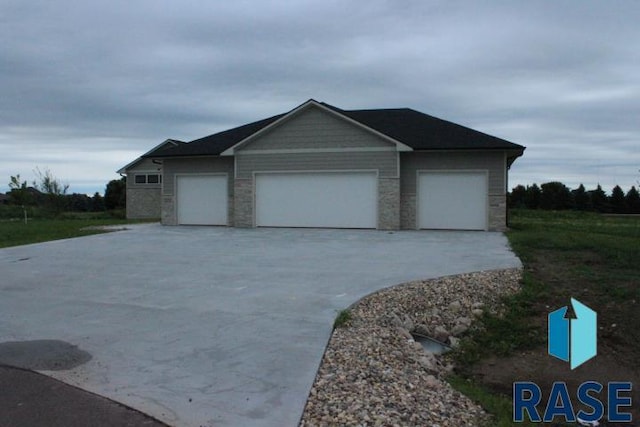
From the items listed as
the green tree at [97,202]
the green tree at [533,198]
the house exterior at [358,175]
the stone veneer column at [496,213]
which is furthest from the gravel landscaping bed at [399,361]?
the green tree at [97,202]

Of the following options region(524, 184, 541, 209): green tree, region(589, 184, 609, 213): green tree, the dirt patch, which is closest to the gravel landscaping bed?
the dirt patch

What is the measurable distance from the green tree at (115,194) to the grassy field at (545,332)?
46134mm

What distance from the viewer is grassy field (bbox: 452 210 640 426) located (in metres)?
6.39

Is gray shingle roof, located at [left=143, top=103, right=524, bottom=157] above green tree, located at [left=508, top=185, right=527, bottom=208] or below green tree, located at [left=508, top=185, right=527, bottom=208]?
above

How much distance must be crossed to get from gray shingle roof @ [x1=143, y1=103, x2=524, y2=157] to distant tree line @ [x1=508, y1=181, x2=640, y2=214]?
27.9 metres

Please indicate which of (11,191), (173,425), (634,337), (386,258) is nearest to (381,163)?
(386,258)

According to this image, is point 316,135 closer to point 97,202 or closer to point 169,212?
point 169,212

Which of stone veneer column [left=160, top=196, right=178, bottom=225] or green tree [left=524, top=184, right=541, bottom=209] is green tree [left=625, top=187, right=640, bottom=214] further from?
stone veneer column [left=160, top=196, right=178, bottom=225]

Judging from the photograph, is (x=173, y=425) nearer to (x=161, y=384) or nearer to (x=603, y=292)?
(x=161, y=384)

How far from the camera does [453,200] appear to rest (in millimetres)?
20688

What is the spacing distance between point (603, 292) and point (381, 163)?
39.5ft

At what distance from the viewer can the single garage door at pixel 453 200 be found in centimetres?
2047

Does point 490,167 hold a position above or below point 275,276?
above

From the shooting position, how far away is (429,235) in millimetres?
18656
